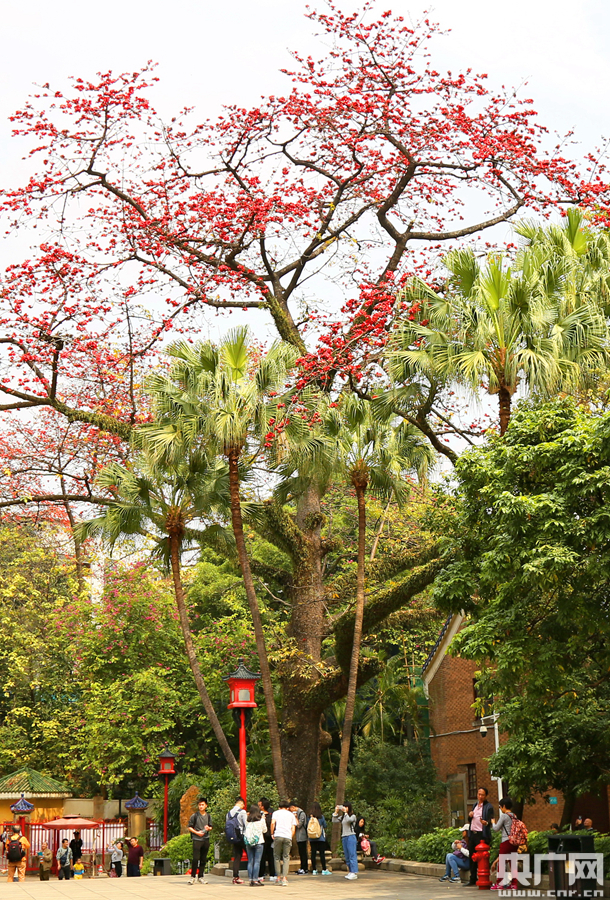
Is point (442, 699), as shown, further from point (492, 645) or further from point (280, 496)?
point (492, 645)

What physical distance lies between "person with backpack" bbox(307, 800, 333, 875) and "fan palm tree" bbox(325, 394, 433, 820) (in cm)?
190

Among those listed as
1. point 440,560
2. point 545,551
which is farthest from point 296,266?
point 545,551

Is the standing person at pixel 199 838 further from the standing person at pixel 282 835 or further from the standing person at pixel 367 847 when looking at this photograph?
the standing person at pixel 367 847

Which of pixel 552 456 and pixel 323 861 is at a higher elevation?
pixel 552 456

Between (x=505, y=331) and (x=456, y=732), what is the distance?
52.6 ft

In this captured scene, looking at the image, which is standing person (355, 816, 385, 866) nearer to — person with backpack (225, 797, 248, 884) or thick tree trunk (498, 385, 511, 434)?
person with backpack (225, 797, 248, 884)

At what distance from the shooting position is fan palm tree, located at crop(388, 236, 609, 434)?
52.1ft

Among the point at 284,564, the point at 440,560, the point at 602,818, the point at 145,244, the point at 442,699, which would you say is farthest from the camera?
the point at 284,564

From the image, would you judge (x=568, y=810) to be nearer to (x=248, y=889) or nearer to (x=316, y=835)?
(x=316, y=835)

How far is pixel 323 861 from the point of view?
1866cm

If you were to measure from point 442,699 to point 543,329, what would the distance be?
16.2 m

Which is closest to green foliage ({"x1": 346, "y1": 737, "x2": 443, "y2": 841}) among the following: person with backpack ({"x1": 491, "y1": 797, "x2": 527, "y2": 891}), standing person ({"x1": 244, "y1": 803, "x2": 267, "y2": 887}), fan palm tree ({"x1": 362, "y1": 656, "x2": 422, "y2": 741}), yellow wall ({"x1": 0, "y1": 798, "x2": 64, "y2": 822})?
fan palm tree ({"x1": 362, "y1": 656, "x2": 422, "y2": 741})

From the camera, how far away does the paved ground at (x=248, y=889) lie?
14625 millimetres

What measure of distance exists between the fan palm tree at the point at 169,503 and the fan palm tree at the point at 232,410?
75 centimetres
